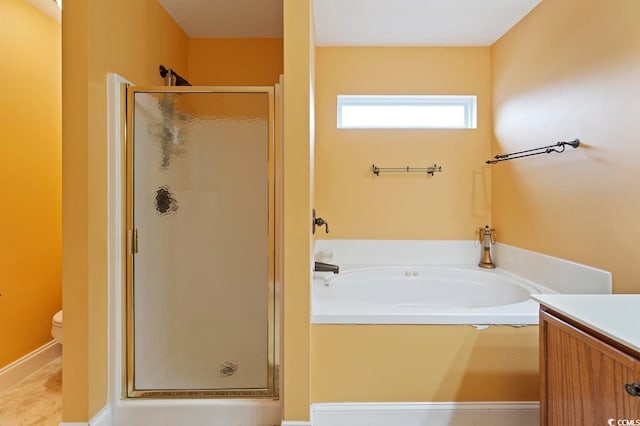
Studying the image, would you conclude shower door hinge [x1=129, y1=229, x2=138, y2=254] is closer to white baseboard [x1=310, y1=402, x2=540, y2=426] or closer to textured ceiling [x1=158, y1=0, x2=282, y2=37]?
white baseboard [x1=310, y1=402, x2=540, y2=426]

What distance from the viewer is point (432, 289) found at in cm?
234

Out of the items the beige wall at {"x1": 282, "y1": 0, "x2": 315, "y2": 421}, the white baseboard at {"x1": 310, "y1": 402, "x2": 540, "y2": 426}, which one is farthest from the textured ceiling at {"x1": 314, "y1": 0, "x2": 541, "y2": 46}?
the white baseboard at {"x1": 310, "y1": 402, "x2": 540, "y2": 426}

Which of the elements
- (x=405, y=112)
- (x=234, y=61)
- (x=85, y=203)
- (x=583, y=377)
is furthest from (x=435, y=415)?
(x=234, y=61)

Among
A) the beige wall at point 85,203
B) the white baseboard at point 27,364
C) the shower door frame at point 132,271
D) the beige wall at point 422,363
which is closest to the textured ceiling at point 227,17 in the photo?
the beige wall at point 85,203

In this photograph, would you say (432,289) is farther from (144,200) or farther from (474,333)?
(144,200)

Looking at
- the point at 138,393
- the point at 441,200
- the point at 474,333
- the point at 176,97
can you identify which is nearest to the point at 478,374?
the point at 474,333

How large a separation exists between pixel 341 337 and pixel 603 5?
83.1 inches

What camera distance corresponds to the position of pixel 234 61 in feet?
8.02

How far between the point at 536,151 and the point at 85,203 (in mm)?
2570

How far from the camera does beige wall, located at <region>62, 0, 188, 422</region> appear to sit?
4.46 ft

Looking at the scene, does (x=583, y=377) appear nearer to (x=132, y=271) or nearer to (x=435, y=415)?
(x=435, y=415)

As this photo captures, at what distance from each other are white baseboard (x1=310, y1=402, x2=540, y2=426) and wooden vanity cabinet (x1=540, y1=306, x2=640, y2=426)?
46 centimetres

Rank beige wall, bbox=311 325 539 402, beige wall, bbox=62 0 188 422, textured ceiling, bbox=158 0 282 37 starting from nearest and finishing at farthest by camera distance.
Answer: beige wall, bbox=62 0 188 422, beige wall, bbox=311 325 539 402, textured ceiling, bbox=158 0 282 37

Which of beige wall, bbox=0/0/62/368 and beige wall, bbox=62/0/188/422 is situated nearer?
beige wall, bbox=62/0/188/422
